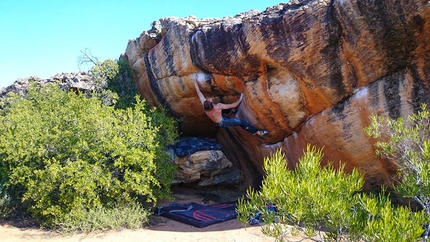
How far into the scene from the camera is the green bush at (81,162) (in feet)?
25.7

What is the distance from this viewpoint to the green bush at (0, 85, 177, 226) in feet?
25.7

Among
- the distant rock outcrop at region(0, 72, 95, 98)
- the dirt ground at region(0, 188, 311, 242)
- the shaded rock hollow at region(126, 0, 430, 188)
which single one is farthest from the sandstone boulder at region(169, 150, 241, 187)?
the distant rock outcrop at region(0, 72, 95, 98)

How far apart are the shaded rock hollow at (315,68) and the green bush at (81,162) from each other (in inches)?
97.8

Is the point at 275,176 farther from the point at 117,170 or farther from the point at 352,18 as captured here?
→ the point at 117,170

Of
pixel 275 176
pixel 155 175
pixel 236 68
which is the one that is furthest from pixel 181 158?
pixel 275 176

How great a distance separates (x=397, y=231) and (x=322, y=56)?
15.6ft

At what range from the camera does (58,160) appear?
8.36 meters

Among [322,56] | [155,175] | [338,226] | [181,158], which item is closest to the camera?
[338,226]

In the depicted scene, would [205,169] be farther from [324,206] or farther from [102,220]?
[324,206]

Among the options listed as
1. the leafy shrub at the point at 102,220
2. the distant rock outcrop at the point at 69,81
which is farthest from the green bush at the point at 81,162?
the distant rock outcrop at the point at 69,81

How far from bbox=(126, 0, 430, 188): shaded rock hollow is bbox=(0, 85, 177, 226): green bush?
2483 millimetres

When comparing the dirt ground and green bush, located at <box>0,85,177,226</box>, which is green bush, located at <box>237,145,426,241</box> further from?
green bush, located at <box>0,85,177,226</box>

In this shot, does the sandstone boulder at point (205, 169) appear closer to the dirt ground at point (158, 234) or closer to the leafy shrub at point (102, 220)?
the dirt ground at point (158, 234)

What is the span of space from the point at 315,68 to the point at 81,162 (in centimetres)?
550
